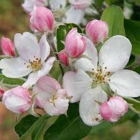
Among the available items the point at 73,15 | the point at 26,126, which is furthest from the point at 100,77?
the point at 73,15

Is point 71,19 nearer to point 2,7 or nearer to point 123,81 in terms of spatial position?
point 123,81

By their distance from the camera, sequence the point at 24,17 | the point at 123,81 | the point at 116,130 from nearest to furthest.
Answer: the point at 123,81 < the point at 116,130 < the point at 24,17

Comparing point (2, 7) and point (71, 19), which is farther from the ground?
point (71, 19)

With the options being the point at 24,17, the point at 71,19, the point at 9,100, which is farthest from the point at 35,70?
the point at 24,17

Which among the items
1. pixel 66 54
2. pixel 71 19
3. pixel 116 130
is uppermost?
pixel 66 54

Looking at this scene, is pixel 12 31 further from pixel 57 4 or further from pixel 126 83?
pixel 126 83

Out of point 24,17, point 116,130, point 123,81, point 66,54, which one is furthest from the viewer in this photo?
point 24,17
